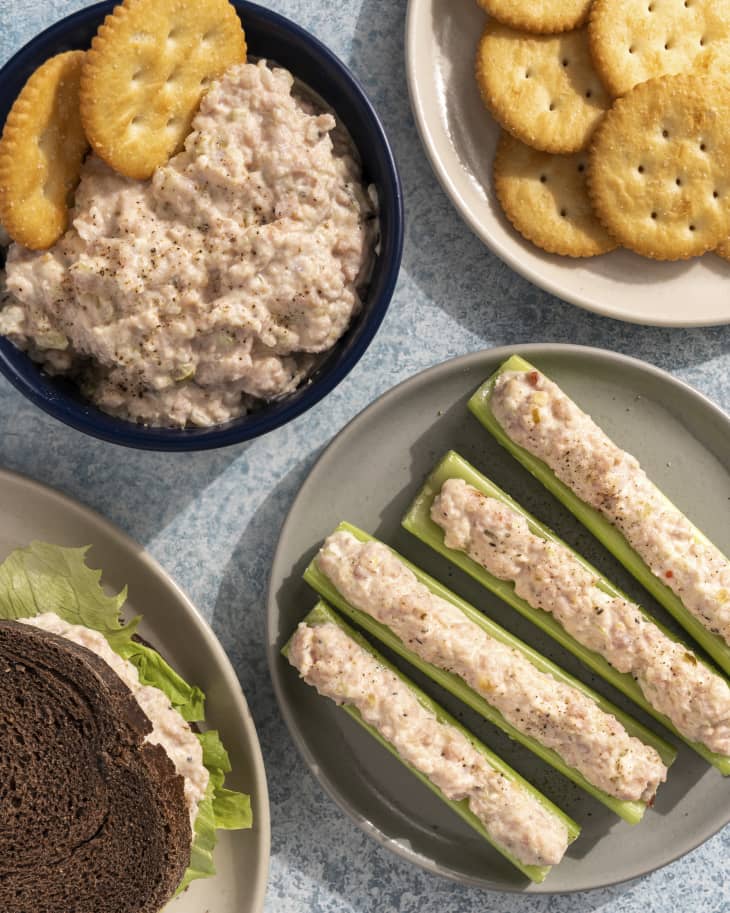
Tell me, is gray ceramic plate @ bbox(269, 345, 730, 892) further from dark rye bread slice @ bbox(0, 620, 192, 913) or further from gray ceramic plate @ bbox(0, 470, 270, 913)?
dark rye bread slice @ bbox(0, 620, 192, 913)

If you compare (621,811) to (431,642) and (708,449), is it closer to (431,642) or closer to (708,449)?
(431,642)

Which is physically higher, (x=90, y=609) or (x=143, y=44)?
(x=143, y=44)

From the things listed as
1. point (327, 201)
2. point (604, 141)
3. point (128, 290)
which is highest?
point (604, 141)

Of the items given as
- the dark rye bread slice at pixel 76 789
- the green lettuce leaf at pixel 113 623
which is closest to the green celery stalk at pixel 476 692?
the green lettuce leaf at pixel 113 623

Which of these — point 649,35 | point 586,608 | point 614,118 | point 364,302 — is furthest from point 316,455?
point 649,35

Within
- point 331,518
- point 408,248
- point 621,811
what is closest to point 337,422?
point 331,518

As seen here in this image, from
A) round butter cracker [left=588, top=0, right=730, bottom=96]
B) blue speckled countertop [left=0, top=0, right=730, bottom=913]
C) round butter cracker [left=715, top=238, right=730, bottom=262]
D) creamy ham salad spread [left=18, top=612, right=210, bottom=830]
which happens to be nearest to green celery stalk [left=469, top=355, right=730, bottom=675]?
blue speckled countertop [left=0, top=0, right=730, bottom=913]
